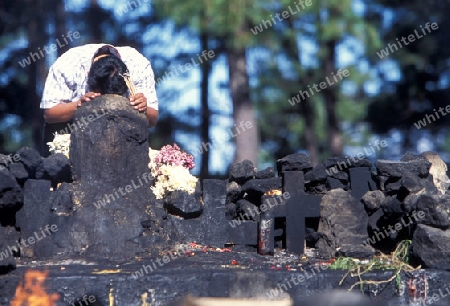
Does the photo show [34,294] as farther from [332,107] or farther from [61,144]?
[332,107]

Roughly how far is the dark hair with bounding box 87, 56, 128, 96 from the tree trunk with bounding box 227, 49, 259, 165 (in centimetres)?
502

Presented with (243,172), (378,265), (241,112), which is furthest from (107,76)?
(241,112)

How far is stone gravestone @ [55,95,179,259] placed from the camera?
573cm

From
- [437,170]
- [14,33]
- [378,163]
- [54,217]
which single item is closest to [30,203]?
[54,217]

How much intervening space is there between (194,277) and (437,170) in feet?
10.0

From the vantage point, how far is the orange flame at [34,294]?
4.86 meters

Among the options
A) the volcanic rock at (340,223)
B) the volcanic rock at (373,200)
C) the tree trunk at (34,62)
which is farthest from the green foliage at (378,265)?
the tree trunk at (34,62)

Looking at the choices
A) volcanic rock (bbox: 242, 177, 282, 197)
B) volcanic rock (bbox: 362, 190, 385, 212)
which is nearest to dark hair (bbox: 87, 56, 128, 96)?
volcanic rock (bbox: 242, 177, 282, 197)

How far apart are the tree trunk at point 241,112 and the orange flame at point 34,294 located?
6825mm

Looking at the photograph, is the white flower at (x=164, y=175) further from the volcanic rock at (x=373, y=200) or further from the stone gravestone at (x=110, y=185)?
the volcanic rock at (x=373, y=200)

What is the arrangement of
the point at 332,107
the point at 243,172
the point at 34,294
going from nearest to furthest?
the point at 34,294, the point at 243,172, the point at 332,107

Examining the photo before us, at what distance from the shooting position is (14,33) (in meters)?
16.1

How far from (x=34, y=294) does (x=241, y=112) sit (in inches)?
288

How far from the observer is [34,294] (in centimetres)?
489
